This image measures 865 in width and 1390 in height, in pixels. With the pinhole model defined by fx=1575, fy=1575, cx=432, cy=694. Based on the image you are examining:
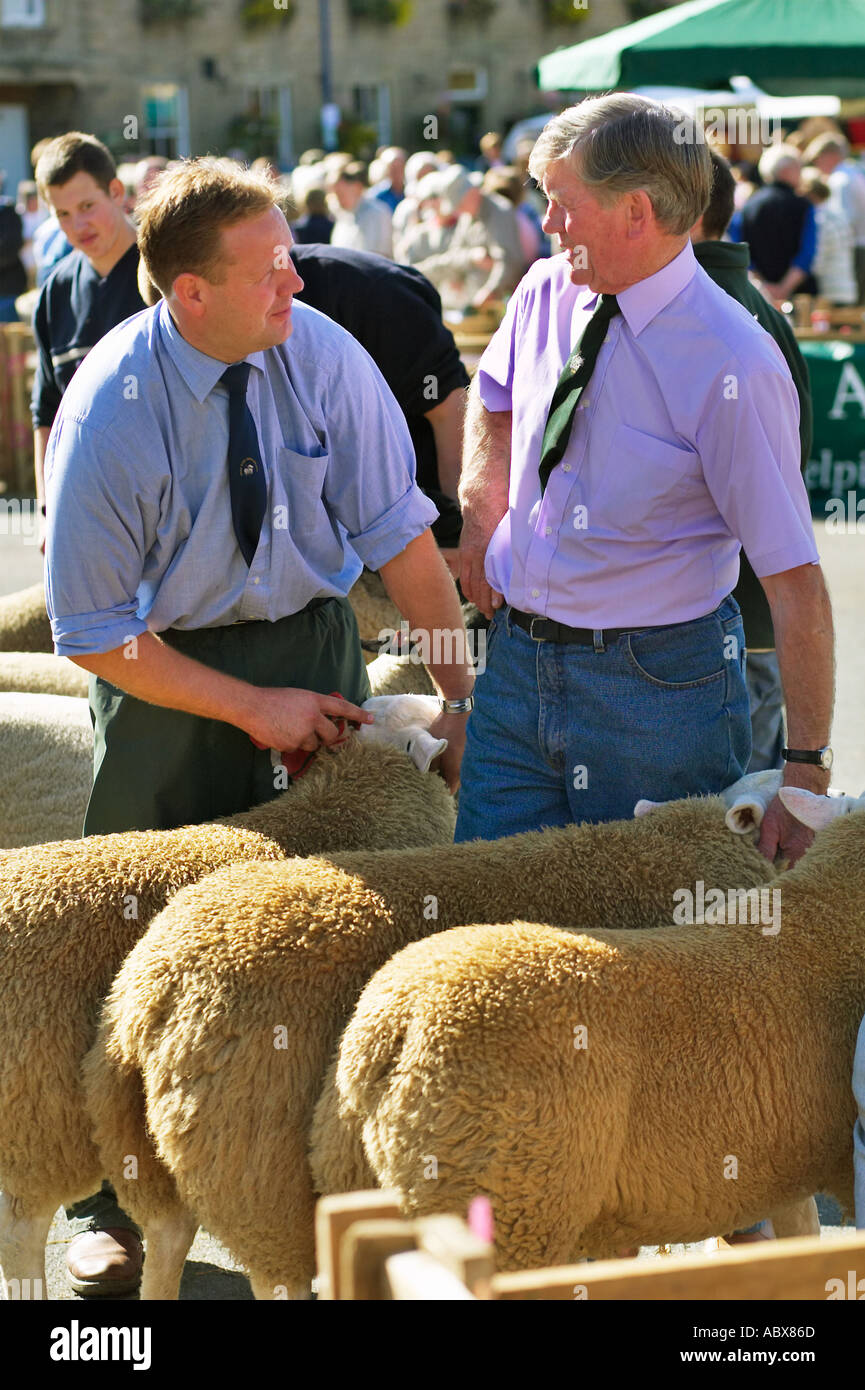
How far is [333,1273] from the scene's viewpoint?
132 cm

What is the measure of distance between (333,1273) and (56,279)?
13.2ft

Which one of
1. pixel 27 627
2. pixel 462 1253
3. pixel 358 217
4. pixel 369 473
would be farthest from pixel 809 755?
pixel 358 217

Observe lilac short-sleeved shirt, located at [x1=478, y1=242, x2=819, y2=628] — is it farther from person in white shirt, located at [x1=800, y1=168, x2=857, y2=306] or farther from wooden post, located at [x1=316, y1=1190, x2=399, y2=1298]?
person in white shirt, located at [x1=800, y1=168, x2=857, y2=306]

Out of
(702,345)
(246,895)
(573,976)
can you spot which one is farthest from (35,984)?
(702,345)

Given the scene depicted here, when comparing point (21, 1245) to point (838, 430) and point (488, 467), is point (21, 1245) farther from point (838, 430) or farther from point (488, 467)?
point (838, 430)

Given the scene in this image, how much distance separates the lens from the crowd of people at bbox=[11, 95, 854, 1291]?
2.41 metres

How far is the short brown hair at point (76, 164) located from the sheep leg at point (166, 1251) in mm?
3307

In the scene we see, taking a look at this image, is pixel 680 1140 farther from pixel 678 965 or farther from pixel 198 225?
pixel 198 225

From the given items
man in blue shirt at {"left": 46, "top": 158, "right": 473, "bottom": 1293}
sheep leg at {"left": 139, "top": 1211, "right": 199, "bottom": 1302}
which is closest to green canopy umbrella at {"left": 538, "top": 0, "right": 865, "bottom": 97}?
man in blue shirt at {"left": 46, "top": 158, "right": 473, "bottom": 1293}

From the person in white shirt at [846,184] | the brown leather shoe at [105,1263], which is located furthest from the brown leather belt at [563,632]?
the person in white shirt at [846,184]

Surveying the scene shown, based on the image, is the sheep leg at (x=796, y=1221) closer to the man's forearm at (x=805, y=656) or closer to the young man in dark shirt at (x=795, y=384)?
the man's forearm at (x=805, y=656)

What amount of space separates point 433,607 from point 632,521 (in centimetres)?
52

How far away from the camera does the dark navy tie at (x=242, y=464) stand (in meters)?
2.60

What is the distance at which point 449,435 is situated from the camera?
3.88 metres
